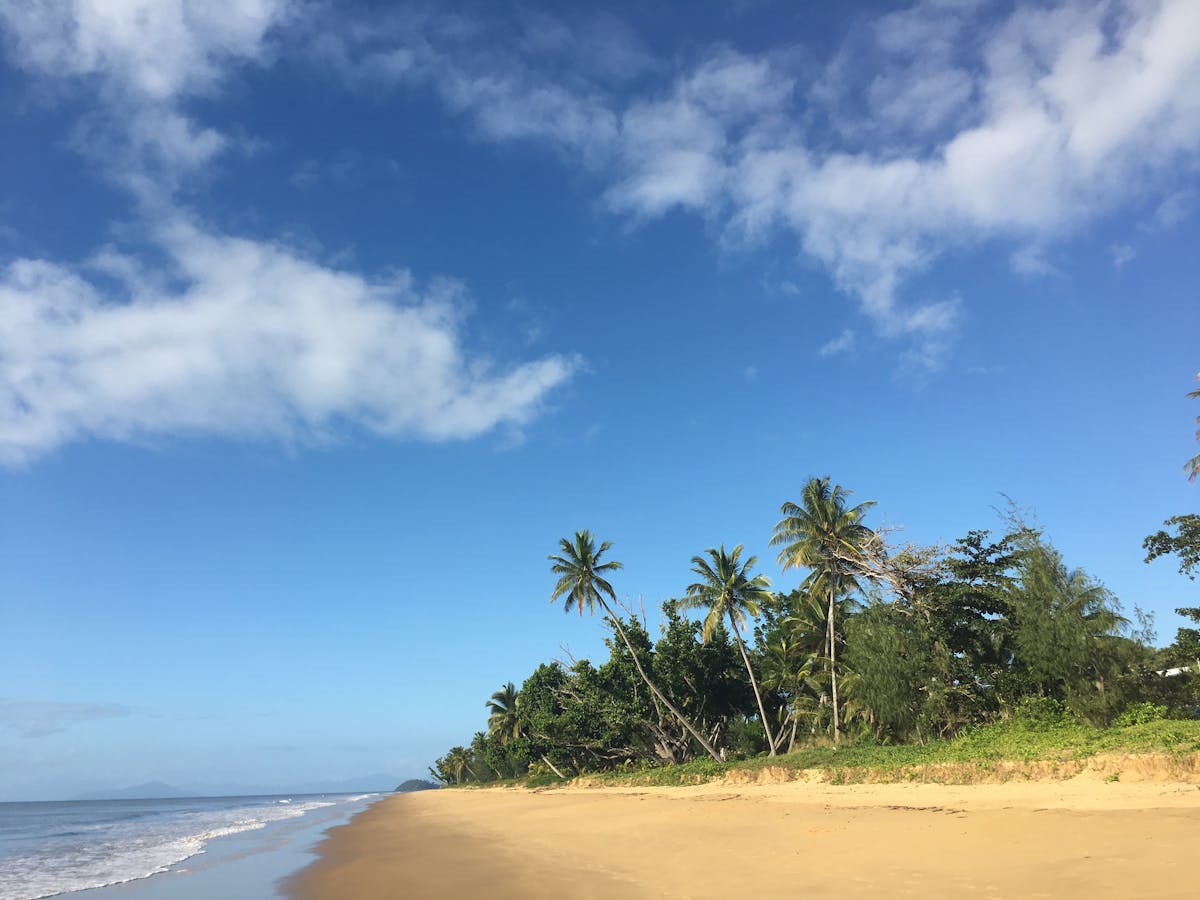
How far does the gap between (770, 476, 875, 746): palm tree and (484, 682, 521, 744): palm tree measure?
37.2 meters

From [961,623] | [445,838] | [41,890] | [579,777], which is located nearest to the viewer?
[41,890]

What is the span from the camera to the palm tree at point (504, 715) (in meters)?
61.3

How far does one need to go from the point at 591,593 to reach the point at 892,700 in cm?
1772

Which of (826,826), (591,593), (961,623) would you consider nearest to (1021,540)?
(961,623)

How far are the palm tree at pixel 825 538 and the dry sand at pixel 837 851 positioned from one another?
12930 mm

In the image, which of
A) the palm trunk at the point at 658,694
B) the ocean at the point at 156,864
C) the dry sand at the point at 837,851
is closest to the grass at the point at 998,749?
the dry sand at the point at 837,851

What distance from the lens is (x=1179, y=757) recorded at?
529 inches

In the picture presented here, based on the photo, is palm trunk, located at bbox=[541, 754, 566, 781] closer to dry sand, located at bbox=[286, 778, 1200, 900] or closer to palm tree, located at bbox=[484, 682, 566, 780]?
palm tree, located at bbox=[484, 682, 566, 780]

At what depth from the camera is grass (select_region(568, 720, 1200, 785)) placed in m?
15.5

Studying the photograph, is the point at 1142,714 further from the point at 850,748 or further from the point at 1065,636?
→ the point at 850,748

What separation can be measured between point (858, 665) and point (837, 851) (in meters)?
18.0

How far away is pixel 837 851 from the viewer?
10016 mm

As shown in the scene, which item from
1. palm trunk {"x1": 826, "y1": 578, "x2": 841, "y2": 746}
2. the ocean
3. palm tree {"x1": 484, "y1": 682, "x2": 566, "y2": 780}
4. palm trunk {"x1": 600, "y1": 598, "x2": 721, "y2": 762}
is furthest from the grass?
palm tree {"x1": 484, "y1": 682, "x2": 566, "y2": 780}

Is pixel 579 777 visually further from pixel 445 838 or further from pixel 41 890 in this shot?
pixel 41 890
